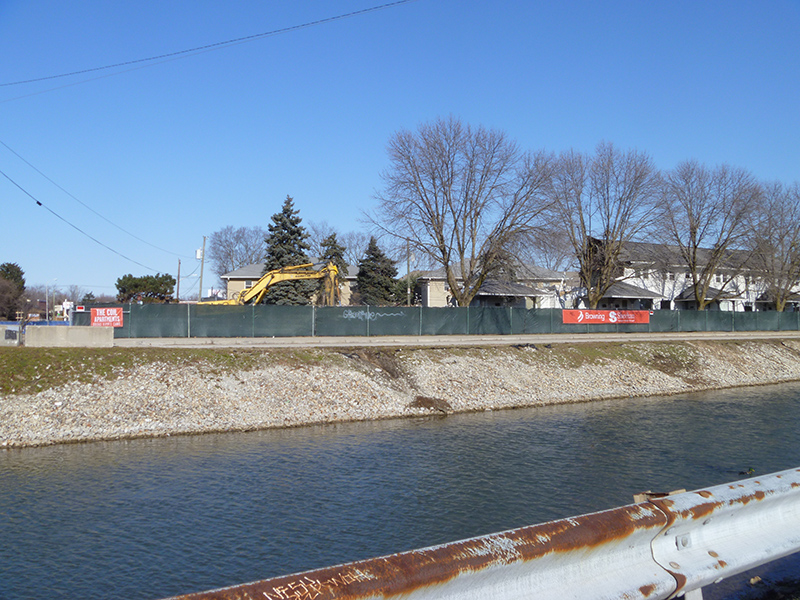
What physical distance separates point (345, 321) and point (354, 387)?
37.9ft

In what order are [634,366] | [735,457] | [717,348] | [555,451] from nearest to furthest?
[735,457]
[555,451]
[634,366]
[717,348]

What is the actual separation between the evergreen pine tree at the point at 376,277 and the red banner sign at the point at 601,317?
86.0 ft

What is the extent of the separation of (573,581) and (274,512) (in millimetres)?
10007

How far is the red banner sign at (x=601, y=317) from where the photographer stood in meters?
44.2

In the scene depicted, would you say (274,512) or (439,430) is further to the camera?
(439,430)

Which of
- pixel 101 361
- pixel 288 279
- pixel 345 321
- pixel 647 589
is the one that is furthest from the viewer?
pixel 288 279

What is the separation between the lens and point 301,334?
3506cm

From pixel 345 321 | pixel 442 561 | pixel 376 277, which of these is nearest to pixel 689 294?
pixel 376 277

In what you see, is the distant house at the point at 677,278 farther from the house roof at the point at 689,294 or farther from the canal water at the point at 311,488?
the canal water at the point at 311,488

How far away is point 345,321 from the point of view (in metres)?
36.4

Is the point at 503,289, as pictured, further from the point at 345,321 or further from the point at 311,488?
the point at 311,488

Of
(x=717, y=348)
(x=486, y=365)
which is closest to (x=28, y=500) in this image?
(x=486, y=365)

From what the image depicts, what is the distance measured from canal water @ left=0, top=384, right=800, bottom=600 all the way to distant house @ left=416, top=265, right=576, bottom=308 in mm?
36039

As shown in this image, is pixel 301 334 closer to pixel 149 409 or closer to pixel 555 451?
pixel 149 409
